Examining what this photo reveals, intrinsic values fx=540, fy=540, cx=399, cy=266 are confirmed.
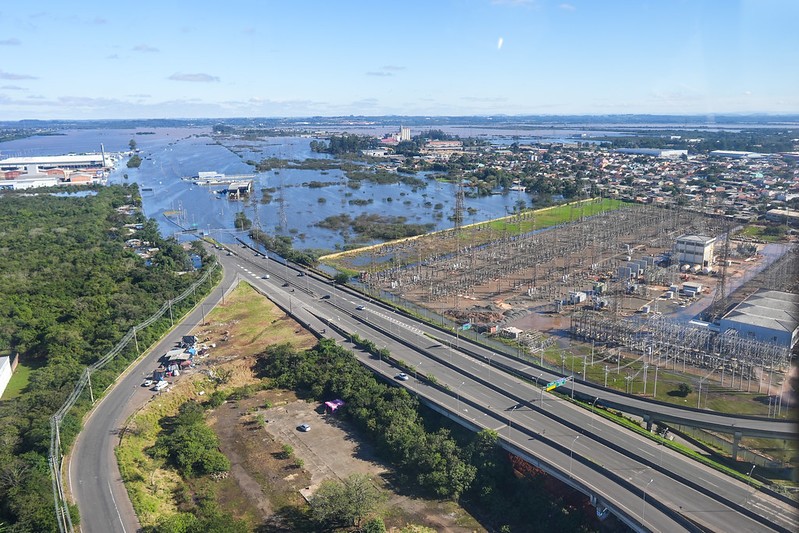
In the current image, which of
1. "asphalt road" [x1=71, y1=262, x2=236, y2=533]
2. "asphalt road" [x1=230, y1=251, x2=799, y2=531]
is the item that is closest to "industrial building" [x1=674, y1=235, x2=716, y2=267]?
"asphalt road" [x1=230, y1=251, x2=799, y2=531]

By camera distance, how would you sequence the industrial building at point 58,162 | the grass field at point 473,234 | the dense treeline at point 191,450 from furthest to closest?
the industrial building at point 58,162 < the grass field at point 473,234 < the dense treeline at point 191,450

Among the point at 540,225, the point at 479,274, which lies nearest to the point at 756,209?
the point at 540,225

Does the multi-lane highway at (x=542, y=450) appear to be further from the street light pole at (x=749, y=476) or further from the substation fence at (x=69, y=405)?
the substation fence at (x=69, y=405)

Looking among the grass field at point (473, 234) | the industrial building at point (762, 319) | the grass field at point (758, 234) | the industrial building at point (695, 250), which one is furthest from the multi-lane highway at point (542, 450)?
the grass field at point (758, 234)

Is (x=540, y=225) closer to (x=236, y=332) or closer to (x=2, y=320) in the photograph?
(x=236, y=332)

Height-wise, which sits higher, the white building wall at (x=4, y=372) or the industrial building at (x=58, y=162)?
the industrial building at (x=58, y=162)

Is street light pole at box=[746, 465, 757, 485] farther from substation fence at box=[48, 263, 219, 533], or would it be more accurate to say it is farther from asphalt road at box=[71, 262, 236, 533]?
substation fence at box=[48, 263, 219, 533]

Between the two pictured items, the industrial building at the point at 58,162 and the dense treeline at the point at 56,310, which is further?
the industrial building at the point at 58,162
